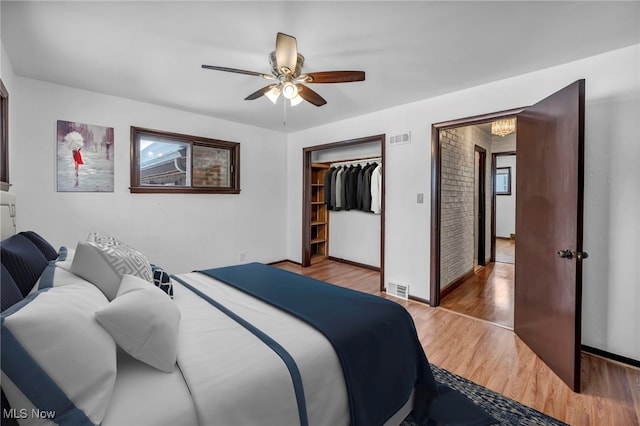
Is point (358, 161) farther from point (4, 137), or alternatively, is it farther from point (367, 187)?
point (4, 137)

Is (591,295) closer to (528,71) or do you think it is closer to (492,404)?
(492,404)

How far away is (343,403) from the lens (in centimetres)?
117

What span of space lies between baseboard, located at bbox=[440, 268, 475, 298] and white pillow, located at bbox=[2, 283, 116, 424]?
11.3ft

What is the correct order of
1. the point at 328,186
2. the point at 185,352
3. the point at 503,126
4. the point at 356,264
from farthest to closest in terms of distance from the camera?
the point at 328,186, the point at 356,264, the point at 503,126, the point at 185,352

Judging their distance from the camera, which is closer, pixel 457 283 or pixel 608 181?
pixel 608 181

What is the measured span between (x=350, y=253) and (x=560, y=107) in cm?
370

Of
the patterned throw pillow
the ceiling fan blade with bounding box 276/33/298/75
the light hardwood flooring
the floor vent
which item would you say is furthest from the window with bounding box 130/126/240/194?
the light hardwood flooring

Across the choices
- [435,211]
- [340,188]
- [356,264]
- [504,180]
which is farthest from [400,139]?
[504,180]

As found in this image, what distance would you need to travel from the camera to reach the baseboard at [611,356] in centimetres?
211

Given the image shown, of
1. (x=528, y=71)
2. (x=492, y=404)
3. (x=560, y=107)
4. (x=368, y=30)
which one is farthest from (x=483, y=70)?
(x=492, y=404)

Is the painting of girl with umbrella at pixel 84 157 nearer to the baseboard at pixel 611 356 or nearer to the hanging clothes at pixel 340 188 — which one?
the hanging clothes at pixel 340 188

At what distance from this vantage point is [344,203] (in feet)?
16.2

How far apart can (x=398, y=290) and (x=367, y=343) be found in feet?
7.79

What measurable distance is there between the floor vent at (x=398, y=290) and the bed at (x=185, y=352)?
6.27 ft
